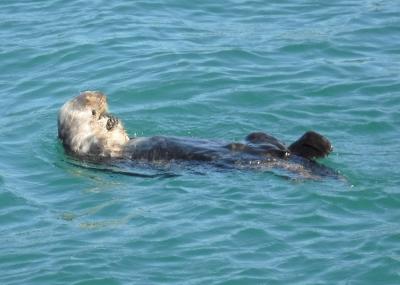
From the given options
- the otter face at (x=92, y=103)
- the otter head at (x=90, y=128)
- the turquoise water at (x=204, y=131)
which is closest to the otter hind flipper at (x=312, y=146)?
the turquoise water at (x=204, y=131)

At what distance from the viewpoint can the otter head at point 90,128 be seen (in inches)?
444

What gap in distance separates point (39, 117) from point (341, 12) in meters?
4.99

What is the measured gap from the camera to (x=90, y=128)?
11453mm

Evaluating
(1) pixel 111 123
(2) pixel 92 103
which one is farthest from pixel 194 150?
(2) pixel 92 103

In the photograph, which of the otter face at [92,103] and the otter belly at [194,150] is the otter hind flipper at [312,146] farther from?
the otter face at [92,103]

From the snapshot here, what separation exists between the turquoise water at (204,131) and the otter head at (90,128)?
0.86 ft

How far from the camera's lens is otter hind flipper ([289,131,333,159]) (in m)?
10.4

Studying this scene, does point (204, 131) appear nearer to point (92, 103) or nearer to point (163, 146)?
point (163, 146)

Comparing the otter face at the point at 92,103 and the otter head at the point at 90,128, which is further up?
the otter face at the point at 92,103

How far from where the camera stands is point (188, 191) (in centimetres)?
1027

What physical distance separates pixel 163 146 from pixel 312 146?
Answer: 1.47 m

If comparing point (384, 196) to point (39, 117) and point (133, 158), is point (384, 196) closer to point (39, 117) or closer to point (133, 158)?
point (133, 158)

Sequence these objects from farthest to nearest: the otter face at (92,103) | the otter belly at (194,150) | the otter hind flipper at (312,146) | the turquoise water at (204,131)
Result: 1. the otter face at (92,103)
2. the otter belly at (194,150)
3. the otter hind flipper at (312,146)
4. the turquoise water at (204,131)

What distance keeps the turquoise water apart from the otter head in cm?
26
